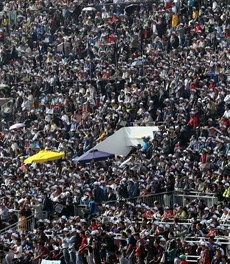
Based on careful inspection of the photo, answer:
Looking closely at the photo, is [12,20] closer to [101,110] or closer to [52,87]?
[52,87]

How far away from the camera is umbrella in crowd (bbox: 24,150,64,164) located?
5416cm

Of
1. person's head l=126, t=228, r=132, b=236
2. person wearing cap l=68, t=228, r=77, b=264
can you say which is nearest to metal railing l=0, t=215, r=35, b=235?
person wearing cap l=68, t=228, r=77, b=264

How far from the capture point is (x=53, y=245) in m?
44.5

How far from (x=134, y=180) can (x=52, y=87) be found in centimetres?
1378


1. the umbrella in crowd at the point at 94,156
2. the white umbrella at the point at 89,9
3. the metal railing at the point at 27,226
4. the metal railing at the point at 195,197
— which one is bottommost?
the metal railing at the point at 27,226

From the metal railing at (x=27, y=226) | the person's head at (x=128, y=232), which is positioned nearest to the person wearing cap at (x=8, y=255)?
the metal railing at (x=27, y=226)

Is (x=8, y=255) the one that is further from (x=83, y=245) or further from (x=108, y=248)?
(x=108, y=248)

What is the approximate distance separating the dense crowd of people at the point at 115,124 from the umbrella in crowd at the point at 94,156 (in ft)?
0.84

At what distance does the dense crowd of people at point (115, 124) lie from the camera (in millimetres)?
43688

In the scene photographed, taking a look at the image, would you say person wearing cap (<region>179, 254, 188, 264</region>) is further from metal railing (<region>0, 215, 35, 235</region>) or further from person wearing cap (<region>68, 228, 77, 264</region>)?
metal railing (<region>0, 215, 35, 235</region>)

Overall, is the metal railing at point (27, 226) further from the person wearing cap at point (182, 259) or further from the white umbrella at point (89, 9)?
the white umbrella at point (89, 9)

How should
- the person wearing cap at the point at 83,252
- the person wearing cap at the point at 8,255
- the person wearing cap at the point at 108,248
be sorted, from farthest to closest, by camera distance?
1. the person wearing cap at the point at 8,255
2. the person wearing cap at the point at 83,252
3. the person wearing cap at the point at 108,248

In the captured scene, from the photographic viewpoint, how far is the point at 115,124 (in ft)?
184

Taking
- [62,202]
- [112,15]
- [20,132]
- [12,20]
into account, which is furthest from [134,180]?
[12,20]
